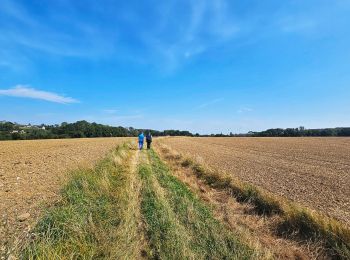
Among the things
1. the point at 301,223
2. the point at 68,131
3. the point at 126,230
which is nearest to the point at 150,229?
the point at 126,230

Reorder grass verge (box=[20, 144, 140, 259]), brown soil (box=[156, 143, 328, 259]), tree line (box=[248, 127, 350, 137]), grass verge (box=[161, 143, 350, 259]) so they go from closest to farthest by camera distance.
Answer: grass verge (box=[20, 144, 140, 259])
brown soil (box=[156, 143, 328, 259])
grass verge (box=[161, 143, 350, 259])
tree line (box=[248, 127, 350, 137])

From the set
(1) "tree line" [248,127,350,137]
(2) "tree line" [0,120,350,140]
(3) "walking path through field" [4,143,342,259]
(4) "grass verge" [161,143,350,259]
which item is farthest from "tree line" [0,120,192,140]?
(4) "grass verge" [161,143,350,259]

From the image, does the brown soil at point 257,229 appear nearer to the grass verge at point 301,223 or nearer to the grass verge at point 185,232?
the grass verge at point 301,223


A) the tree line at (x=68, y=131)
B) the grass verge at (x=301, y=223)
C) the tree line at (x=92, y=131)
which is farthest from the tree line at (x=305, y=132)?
the grass verge at (x=301, y=223)

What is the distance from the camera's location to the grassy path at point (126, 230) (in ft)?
15.1

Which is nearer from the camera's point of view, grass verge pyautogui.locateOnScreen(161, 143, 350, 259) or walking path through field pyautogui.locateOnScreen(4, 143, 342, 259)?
walking path through field pyautogui.locateOnScreen(4, 143, 342, 259)

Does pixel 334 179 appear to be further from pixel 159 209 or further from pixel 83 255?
pixel 83 255

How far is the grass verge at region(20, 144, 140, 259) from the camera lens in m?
4.37

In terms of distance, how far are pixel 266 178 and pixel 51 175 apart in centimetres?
1137

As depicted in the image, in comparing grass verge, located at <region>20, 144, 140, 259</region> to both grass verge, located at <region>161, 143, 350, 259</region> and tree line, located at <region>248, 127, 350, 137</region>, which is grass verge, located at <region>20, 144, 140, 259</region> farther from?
tree line, located at <region>248, 127, 350, 137</region>

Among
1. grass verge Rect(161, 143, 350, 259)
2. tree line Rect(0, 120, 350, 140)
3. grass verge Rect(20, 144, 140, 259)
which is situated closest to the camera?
grass verge Rect(20, 144, 140, 259)

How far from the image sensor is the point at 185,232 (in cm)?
601

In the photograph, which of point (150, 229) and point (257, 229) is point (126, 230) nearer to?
point (150, 229)

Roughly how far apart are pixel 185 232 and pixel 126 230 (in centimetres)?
136
